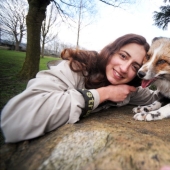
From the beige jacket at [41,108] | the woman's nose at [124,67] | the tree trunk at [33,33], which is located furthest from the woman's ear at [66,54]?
the tree trunk at [33,33]

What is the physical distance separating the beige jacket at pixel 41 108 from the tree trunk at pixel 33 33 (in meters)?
4.47

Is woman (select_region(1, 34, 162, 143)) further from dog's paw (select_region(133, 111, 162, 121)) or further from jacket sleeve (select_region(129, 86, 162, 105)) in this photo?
dog's paw (select_region(133, 111, 162, 121))

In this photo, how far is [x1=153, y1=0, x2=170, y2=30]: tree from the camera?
5.05 m

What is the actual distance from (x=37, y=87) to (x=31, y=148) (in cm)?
53

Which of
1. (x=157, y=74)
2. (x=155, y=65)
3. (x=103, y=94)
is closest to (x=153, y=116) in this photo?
(x=157, y=74)

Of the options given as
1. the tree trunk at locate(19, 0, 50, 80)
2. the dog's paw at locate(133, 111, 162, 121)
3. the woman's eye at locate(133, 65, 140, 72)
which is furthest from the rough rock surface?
the tree trunk at locate(19, 0, 50, 80)

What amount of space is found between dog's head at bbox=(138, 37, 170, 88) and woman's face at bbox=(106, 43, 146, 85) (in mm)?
149

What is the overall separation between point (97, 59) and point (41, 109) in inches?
47.0

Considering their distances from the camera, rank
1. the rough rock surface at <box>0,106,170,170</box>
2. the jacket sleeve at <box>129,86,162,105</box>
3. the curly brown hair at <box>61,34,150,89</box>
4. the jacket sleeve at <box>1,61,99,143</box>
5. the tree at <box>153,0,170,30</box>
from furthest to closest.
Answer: the tree at <box>153,0,170,30</box> < the jacket sleeve at <box>129,86,162,105</box> < the curly brown hair at <box>61,34,150,89</box> < the jacket sleeve at <box>1,61,99,143</box> < the rough rock surface at <box>0,106,170,170</box>

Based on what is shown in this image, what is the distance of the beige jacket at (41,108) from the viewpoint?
1.17 m

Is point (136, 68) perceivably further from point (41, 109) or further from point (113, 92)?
point (41, 109)

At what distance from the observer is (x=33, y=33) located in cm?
566

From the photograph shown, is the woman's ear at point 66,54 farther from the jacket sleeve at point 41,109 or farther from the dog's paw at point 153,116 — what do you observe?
the dog's paw at point 153,116

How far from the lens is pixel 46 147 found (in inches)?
40.1
